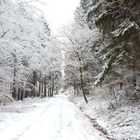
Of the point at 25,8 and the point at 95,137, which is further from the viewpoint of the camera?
the point at 25,8

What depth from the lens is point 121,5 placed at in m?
9.68

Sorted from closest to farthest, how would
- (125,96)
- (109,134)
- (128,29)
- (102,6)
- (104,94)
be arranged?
(128,29)
(109,134)
(102,6)
(125,96)
(104,94)

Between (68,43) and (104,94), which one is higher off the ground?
(68,43)

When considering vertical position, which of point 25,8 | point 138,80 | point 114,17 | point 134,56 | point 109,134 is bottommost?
point 109,134

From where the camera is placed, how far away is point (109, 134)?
9523 mm

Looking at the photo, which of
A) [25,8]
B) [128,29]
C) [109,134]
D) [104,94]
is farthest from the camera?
[104,94]

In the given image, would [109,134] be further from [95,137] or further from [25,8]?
[25,8]

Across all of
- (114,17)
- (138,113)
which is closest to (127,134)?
(138,113)

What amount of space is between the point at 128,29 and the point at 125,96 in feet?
21.2

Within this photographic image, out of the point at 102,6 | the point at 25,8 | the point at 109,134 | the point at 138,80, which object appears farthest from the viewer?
the point at 25,8

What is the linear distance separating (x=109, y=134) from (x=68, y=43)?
18349mm

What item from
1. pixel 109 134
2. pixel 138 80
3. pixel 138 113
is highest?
pixel 138 80

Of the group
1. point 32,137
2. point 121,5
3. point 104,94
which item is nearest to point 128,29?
point 121,5

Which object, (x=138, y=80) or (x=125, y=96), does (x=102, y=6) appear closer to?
(x=138, y=80)
